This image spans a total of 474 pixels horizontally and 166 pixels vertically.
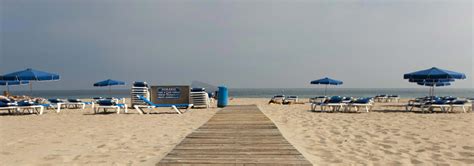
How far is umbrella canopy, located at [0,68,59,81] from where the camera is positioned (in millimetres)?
13102

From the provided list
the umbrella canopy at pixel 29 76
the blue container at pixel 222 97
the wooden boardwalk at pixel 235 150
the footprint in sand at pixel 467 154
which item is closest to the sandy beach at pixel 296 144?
the footprint in sand at pixel 467 154

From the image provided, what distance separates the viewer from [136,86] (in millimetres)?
13836

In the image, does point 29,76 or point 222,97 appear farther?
point 222,97

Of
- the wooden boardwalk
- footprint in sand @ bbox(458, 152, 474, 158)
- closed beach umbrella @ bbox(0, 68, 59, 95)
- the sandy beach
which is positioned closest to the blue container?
closed beach umbrella @ bbox(0, 68, 59, 95)

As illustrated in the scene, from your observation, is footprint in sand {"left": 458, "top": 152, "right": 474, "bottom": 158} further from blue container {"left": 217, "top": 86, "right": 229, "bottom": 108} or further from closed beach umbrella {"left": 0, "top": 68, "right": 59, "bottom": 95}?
closed beach umbrella {"left": 0, "top": 68, "right": 59, "bottom": 95}

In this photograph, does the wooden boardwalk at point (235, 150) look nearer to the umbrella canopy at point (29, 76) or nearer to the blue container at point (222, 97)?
the blue container at point (222, 97)

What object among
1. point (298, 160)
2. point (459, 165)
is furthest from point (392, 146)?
point (298, 160)

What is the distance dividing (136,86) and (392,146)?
425 inches

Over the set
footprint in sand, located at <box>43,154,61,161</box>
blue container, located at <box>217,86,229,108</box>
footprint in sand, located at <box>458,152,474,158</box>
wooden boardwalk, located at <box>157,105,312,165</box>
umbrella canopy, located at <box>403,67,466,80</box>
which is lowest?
footprint in sand, located at <box>458,152,474,158</box>

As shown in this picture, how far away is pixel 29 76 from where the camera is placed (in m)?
13.2

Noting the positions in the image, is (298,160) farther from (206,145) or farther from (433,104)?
(433,104)

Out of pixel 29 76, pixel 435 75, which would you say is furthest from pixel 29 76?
pixel 435 75

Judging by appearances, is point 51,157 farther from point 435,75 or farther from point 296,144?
point 435,75

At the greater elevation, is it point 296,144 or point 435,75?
point 435,75
